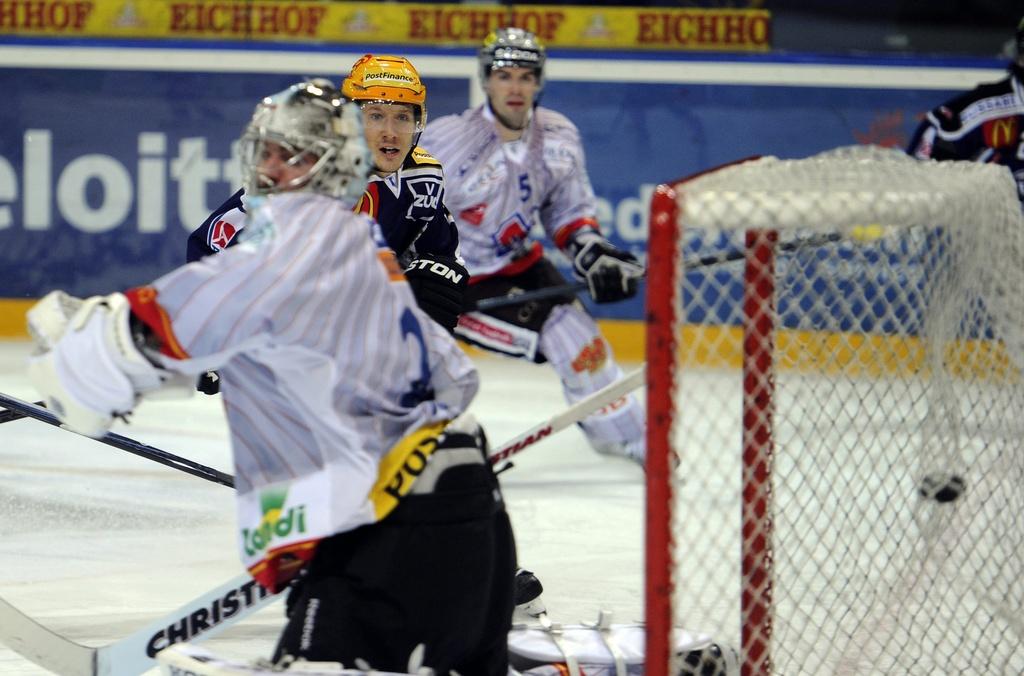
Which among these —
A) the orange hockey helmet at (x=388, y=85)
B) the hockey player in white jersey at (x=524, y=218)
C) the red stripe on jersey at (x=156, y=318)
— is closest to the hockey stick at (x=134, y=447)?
the orange hockey helmet at (x=388, y=85)

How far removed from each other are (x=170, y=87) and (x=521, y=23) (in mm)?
1408

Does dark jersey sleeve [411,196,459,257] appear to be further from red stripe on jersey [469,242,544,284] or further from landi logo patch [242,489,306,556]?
red stripe on jersey [469,242,544,284]

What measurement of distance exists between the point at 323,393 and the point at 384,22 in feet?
16.1

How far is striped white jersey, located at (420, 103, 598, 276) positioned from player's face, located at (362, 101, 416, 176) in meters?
1.36

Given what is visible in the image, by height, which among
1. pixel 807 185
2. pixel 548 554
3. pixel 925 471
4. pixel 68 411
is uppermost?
pixel 807 185

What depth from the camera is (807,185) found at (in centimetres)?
211

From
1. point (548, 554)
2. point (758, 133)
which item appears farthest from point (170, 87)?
point (548, 554)

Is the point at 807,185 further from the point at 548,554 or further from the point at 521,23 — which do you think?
the point at 521,23

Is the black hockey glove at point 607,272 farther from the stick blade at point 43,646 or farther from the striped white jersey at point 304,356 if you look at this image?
the striped white jersey at point 304,356

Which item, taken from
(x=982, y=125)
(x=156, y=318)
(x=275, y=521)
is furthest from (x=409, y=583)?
(x=982, y=125)

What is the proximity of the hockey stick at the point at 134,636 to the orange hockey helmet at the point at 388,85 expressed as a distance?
113cm

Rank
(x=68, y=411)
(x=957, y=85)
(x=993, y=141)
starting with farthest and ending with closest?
(x=957, y=85), (x=993, y=141), (x=68, y=411)

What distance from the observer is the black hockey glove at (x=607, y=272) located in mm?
4246

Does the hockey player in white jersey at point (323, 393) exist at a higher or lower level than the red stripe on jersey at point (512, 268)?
higher
